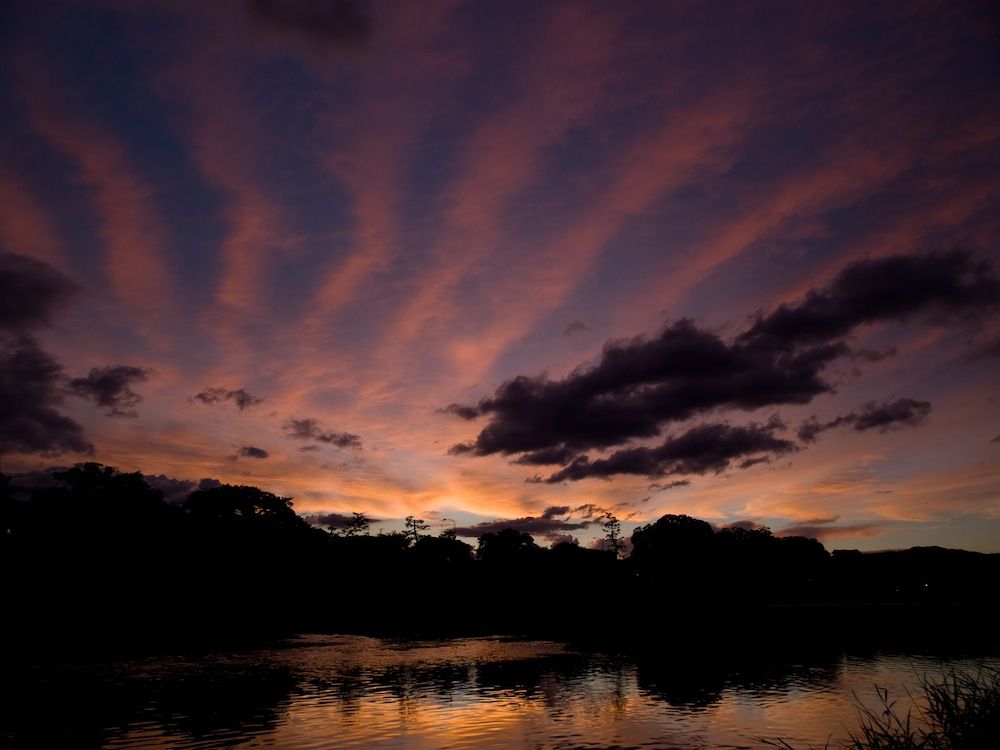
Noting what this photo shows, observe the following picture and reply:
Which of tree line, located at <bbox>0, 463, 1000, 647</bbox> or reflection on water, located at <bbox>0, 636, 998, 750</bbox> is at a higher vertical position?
tree line, located at <bbox>0, 463, 1000, 647</bbox>

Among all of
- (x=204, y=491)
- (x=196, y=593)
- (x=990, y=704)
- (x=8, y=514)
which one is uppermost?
(x=204, y=491)

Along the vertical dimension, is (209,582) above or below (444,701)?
above

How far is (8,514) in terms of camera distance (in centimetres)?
9112

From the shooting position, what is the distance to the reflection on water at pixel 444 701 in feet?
102

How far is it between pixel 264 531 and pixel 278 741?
110996 millimetres

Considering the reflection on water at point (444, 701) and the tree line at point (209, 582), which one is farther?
the tree line at point (209, 582)

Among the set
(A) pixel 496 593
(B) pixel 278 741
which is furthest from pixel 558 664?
(A) pixel 496 593

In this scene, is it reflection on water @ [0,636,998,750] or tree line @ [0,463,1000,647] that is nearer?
reflection on water @ [0,636,998,750]

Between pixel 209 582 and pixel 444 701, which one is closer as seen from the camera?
pixel 444 701

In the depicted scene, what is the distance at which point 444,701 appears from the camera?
41562 millimetres

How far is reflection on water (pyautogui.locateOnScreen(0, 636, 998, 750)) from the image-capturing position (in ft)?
102

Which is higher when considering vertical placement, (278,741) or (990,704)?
(990,704)

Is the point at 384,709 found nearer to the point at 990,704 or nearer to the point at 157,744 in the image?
the point at 157,744

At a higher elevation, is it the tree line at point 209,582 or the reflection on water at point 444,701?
the tree line at point 209,582
